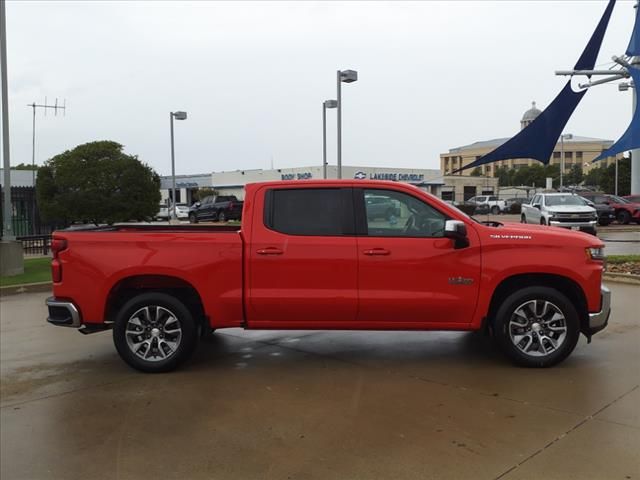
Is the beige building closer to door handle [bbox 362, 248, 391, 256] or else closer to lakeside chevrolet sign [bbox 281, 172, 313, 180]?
lakeside chevrolet sign [bbox 281, 172, 313, 180]

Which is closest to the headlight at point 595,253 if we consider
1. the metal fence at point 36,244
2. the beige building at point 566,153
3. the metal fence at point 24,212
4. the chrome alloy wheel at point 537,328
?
the chrome alloy wheel at point 537,328

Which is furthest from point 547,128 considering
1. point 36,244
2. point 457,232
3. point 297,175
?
point 297,175

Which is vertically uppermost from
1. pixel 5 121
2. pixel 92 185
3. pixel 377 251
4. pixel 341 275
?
pixel 5 121

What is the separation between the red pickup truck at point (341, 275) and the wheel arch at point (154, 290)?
24 mm

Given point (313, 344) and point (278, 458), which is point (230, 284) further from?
point (278, 458)

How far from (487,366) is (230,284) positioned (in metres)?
2.64

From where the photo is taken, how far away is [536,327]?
18.8 ft

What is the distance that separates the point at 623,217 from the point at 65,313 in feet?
98.0

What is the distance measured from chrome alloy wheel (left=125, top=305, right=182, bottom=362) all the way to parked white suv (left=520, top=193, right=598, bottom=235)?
18.9m

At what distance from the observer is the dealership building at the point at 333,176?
59562mm

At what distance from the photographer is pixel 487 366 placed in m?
5.93

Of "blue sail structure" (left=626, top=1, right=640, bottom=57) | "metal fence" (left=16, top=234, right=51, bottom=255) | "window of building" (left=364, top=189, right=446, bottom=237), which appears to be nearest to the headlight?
"window of building" (left=364, top=189, right=446, bottom=237)

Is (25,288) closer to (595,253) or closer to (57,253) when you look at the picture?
(57,253)

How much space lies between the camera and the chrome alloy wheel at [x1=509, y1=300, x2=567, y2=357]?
574 centimetres
